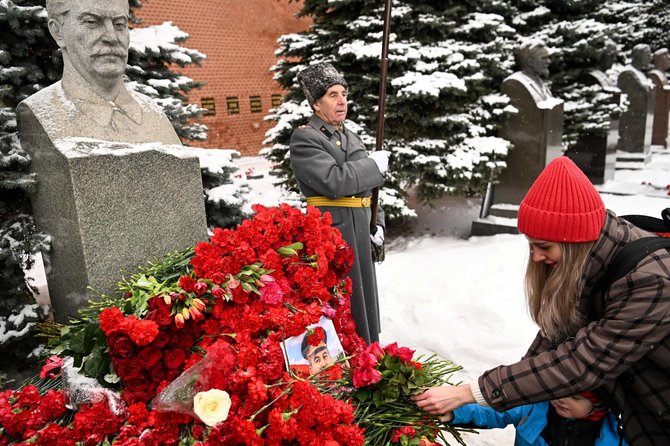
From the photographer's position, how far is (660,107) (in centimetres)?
1377

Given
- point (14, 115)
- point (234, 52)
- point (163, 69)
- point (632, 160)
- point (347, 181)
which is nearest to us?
point (347, 181)

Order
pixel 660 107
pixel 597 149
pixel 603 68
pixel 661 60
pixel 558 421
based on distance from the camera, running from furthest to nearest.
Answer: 1. pixel 660 107
2. pixel 661 60
3. pixel 603 68
4. pixel 597 149
5. pixel 558 421

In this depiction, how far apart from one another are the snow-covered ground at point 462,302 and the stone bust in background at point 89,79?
6.88ft

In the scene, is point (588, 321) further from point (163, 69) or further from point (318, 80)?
point (163, 69)

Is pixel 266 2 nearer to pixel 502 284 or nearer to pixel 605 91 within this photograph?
pixel 605 91

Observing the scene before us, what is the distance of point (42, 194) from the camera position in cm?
233

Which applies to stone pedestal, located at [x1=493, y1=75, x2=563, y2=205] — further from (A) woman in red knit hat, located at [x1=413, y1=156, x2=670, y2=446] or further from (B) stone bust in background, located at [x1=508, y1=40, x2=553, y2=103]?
(A) woman in red knit hat, located at [x1=413, y1=156, x2=670, y2=446]

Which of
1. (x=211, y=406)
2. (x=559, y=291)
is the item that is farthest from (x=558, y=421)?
(x=211, y=406)

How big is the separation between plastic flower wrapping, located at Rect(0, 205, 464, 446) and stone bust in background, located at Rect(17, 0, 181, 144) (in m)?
0.79

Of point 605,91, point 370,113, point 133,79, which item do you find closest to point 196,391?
point 133,79

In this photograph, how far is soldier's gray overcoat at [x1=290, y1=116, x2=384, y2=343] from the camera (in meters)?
2.69

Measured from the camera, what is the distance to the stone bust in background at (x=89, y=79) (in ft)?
6.77

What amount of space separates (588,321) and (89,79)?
2164 mm

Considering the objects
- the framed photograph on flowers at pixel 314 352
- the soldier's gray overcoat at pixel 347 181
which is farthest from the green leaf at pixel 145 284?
the soldier's gray overcoat at pixel 347 181
